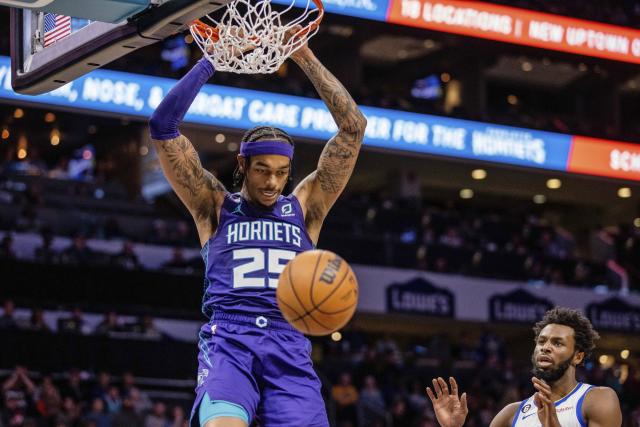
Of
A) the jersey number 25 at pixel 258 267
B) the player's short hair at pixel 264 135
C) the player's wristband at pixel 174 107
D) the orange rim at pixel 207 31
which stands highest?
the orange rim at pixel 207 31

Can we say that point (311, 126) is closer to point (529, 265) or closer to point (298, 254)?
point (529, 265)

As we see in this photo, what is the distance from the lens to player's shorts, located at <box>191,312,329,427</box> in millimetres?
4930

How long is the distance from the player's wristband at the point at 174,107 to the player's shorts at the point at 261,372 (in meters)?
0.89

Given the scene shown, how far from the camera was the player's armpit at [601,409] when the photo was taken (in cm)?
586

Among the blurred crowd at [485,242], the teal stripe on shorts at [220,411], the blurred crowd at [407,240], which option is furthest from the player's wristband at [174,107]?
the blurred crowd at [485,242]

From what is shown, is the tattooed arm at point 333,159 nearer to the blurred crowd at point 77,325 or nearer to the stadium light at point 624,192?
the blurred crowd at point 77,325

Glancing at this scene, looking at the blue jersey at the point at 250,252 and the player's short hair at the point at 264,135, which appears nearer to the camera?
the blue jersey at the point at 250,252

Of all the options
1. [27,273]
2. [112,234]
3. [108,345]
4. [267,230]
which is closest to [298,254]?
[267,230]

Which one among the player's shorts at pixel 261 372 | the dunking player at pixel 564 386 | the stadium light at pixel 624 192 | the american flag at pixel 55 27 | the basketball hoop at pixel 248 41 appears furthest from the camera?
the stadium light at pixel 624 192

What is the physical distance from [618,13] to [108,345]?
13730 millimetres

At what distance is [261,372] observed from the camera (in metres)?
5.03

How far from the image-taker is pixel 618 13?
23688 mm

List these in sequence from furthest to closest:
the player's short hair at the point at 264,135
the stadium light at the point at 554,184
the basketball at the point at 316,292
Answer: the stadium light at the point at 554,184, the player's short hair at the point at 264,135, the basketball at the point at 316,292

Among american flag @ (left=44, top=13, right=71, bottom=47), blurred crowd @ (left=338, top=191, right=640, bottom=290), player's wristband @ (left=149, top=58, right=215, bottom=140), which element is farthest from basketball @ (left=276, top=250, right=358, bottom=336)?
blurred crowd @ (left=338, top=191, right=640, bottom=290)
